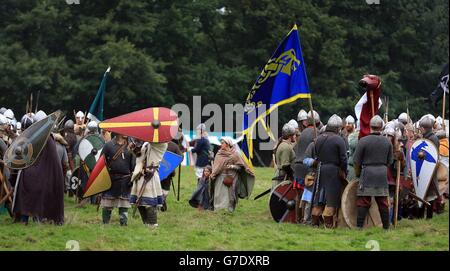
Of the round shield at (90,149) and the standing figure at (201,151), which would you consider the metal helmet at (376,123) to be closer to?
the round shield at (90,149)

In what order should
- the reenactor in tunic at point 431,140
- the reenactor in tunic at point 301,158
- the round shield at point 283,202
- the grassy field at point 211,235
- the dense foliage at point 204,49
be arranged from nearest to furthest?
the grassy field at point 211,235 < the reenactor in tunic at point 301,158 < the round shield at point 283,202 < the reenactor in tunic at point 431,140 < the dense foliage at point 204,49

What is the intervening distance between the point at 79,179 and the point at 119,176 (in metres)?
3.41

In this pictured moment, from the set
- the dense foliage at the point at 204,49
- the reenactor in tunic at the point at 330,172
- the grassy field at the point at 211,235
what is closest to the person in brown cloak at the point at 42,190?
the grassy field at the point at 211,235

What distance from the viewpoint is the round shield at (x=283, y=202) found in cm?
1383

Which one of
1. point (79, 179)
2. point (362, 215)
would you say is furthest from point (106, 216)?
point (362, 215)

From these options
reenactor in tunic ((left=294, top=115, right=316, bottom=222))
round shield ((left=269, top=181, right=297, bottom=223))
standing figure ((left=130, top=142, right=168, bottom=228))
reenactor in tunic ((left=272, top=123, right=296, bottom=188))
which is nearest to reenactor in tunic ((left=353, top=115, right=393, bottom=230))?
reenactor in tunic ((left=294, top=115, right=316, bottom=222))

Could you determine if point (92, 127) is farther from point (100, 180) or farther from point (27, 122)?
point (100, 180)

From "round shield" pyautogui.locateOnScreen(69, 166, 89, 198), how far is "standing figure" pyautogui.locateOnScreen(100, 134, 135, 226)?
3.18 meters

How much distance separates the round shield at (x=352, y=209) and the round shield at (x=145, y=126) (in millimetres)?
2456

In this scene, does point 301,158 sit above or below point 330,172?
above

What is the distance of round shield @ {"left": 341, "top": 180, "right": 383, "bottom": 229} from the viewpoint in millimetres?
12625

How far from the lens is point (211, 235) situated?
11.8m
